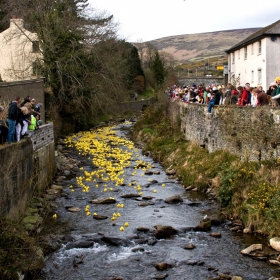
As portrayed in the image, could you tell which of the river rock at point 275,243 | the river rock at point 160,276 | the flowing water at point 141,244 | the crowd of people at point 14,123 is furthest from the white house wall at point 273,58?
the river rock at point 160,276

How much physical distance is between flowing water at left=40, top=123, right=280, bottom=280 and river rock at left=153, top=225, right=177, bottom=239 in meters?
0.20

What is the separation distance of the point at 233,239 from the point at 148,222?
295 centimetres

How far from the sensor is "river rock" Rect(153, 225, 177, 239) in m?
12.9

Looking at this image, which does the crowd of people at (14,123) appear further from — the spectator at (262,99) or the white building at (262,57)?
the white building at (262,57)

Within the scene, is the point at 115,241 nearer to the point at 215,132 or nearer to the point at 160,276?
the point at 160,276

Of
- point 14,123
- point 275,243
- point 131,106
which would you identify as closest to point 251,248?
point 275,243

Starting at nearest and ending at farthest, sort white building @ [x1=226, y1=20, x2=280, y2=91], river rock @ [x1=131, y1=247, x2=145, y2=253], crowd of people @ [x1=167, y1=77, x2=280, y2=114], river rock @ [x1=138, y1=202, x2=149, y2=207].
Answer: river rock @ [x1=131, y1=247, x2=145, y2=253] < river rock @ [x1=138, y1=202, x2=149, y2=207] < crowd of people @ [x1=167, y1=77, x2=280, y2=114] < white building @ [x1=226, y1=20, x2=280, y2=91]

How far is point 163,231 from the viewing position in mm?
12922

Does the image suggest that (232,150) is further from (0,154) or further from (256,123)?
(0,154)

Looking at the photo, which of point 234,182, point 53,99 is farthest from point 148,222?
point 53,99

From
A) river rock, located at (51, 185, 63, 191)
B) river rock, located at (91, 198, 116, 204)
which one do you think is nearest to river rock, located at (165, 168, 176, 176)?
river rock, located at (91, 198, 116, 204)

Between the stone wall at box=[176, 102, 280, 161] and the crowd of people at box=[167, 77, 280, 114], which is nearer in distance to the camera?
the stone wall at box=[176, 102, 280, 161]

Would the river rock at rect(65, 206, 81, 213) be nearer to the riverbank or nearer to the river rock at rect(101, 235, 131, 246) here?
the river rock at rect(101, 235, 131, 246)

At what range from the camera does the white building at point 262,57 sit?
33.5 meters
